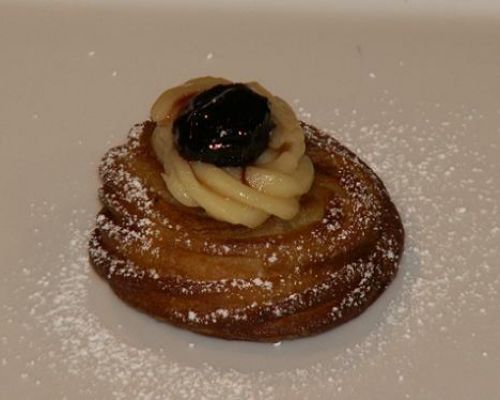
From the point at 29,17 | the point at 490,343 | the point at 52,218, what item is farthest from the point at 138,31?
the point at 490,343

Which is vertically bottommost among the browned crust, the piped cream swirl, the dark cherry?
the browned crust

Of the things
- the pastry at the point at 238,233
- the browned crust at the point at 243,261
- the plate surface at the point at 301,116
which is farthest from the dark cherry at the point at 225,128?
the plate surface at the point at 301,116

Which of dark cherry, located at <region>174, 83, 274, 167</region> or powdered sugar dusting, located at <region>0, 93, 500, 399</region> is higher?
dark cherry, located at <region>174, 83, 274, 167</region>

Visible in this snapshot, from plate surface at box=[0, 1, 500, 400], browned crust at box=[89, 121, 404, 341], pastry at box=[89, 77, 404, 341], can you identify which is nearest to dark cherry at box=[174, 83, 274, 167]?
pastry at box=[89, 77, 404, 341]

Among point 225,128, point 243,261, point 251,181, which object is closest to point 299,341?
point 243,261

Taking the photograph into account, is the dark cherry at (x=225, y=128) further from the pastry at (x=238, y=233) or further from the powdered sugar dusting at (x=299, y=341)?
the powdered sugar dusting at (x=299, y=341)

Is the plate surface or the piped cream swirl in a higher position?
the piped cream swirl

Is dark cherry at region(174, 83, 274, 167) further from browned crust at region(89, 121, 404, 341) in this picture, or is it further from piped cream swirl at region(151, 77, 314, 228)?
browned crust at region(89, 121, 404, 341)

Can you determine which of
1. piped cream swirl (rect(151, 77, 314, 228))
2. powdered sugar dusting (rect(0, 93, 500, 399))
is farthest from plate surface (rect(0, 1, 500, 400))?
piped cream swirl (rect(151, 77, 314, 228))

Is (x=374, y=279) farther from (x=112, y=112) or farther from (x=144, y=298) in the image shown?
(x=112, y=112)

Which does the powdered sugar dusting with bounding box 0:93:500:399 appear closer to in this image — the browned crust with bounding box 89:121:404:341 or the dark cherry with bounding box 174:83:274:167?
the browned crust with bounding box 89:121:404:341
